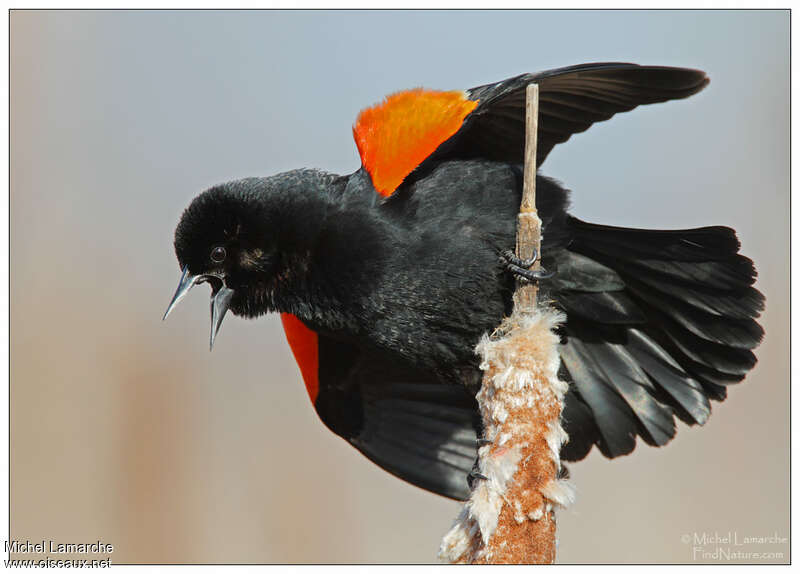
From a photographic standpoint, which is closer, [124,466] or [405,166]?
[405,166]

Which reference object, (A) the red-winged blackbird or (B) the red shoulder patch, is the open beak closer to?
(A) the red-winged blackbird

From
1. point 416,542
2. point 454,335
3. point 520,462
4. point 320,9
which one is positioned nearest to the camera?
point 520,462

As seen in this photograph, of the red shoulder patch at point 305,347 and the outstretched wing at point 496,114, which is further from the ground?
the outstretched wing at point 496,114

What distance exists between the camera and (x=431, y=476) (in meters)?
3.18

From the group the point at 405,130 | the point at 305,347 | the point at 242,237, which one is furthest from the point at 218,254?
the point at 405,130

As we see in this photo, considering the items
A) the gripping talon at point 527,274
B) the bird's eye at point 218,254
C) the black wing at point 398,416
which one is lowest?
the black wing at point 398,416

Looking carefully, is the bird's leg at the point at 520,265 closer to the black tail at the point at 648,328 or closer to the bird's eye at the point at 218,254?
the black tail at the point at 648,328

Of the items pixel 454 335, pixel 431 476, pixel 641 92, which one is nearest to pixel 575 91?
pixel 641 92

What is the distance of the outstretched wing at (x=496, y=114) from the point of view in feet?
7.20

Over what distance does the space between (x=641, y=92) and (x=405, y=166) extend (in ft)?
2.44

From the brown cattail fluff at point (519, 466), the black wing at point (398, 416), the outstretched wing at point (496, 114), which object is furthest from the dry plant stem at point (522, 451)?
the black wing at point (398, 416)

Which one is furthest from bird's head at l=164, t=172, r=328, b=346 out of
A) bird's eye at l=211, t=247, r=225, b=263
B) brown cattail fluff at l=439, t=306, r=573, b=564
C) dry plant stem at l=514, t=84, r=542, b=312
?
brown cattail fluff at l=439, t=306, r=573, b=564

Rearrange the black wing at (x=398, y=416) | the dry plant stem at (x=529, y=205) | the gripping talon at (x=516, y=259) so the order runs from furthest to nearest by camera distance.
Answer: the black wing at (x=398, y=416)
the gripping talon at (x=516, y=259)
the dry plant stem at (x=529, y=205)

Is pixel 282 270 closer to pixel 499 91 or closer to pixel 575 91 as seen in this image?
pixel 499 91
